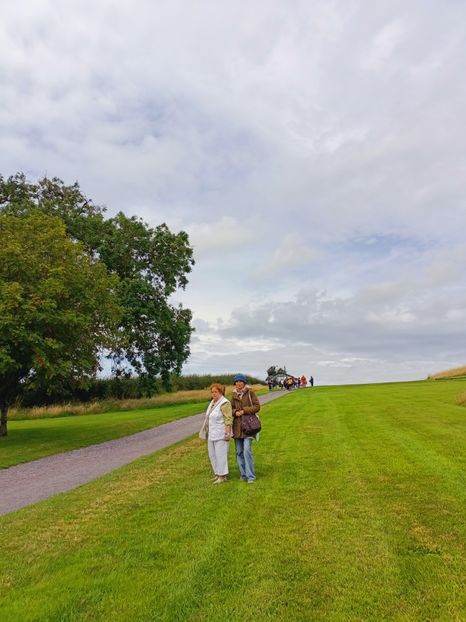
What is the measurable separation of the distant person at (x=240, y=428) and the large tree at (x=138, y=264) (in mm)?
28124

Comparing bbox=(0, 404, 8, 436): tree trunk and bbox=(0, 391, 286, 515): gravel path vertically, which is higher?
bbox=(0, 404, 8, 436): tree trunk

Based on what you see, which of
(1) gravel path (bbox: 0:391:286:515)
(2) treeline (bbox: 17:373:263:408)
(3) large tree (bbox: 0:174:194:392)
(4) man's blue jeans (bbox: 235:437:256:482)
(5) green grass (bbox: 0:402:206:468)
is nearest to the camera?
(4) man's blue jeans (bbox: 235:437:256:482)

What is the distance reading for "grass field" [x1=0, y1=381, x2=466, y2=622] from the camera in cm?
456

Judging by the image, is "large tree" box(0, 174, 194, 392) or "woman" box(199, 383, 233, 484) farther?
"large tree" box(0, 174, 194, 392)

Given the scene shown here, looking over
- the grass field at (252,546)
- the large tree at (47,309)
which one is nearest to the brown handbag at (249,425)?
the grass field at (252,546)

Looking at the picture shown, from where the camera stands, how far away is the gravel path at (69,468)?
1071 cm

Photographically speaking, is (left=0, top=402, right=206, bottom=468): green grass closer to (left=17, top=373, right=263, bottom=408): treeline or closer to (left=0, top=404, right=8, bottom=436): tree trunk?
(left=0, top=404, right=8, bottom=436): tree trunk

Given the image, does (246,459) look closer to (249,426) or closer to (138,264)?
(249,426)

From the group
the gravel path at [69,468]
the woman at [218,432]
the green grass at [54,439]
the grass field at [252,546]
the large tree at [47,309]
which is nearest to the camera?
the grass field at [252,546]

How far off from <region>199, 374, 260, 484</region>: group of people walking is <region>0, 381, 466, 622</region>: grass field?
0.36m

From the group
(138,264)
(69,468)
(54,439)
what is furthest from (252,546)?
(138,264)

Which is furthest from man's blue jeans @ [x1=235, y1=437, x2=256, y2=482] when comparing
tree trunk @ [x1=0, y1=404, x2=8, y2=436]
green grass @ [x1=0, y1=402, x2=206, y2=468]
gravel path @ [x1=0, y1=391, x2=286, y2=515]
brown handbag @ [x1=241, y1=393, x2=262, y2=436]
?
tree trunk @ [x1=0, y1=404, x2=8, y2=436]

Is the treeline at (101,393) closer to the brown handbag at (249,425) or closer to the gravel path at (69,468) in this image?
the gravel path at (69,468)

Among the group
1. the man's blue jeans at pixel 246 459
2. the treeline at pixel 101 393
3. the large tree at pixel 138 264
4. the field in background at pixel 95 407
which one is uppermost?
the large tree at pixel 138 264
